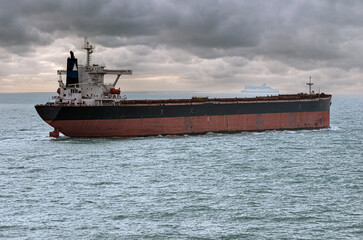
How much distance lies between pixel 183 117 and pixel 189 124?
113cm

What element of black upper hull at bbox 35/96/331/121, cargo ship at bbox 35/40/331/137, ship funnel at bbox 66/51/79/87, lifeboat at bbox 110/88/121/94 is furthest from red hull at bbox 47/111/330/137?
ship funnel at bbox 66/51/79/87

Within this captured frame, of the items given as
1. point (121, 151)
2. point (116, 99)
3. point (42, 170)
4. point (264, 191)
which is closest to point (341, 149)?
point (264, 191)

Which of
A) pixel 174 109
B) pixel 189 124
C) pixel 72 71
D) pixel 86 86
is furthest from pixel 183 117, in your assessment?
pixel 72 71

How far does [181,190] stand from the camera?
71.5 feet

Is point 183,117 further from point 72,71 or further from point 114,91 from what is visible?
point 72,71

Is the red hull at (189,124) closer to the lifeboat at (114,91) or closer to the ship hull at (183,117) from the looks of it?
the ship hull at (183,117)

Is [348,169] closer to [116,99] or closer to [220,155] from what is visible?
[220,155]

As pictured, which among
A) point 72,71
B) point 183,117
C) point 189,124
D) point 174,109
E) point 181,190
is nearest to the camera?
point 181,190

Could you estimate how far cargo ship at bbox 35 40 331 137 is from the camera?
128ft

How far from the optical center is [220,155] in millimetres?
32125

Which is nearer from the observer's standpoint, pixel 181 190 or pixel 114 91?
pixel 181 190

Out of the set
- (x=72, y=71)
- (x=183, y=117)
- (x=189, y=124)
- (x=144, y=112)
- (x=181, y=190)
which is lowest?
(x=181, y=190)

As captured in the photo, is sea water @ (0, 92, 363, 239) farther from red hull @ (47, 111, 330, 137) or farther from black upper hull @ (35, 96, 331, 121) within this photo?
black upper hull @ (35, 96, 331, 121)

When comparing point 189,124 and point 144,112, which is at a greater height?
point 144,112
